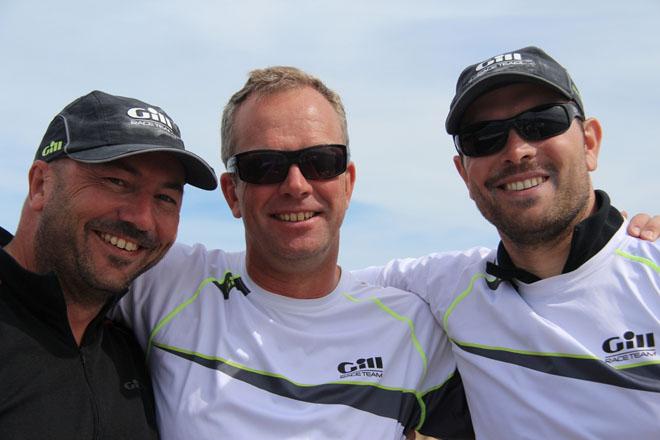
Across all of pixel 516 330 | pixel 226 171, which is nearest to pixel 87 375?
pixel 226 171

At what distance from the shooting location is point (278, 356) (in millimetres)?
3648

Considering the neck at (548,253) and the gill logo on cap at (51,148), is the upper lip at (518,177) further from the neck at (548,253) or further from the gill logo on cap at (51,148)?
the gill logo on cap at (51,148)

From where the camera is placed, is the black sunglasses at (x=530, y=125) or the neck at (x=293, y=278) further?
the neck at (x=293, y=278)

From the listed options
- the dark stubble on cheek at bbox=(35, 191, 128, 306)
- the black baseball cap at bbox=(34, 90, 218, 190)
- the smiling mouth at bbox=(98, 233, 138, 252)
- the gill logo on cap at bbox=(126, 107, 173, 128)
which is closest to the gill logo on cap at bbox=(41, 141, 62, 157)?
the black baseball cap at bbox=(34, 90, 218, 190)

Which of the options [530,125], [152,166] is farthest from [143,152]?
[530,125]

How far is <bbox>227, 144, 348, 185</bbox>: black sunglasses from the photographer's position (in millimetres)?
3891

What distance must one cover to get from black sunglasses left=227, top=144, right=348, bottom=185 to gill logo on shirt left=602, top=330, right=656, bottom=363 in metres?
2.05

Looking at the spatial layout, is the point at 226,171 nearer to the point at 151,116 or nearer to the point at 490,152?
the point at 151,116

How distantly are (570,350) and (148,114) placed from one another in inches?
116

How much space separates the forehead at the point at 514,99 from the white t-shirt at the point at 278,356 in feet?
4.79

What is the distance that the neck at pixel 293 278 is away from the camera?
3.98 m

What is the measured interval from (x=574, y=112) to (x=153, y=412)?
3341 millimetres

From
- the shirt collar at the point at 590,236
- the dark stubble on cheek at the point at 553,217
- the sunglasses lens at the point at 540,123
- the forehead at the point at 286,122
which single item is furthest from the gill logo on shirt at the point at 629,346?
the forehead at the point at 286,122

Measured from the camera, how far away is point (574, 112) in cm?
387
